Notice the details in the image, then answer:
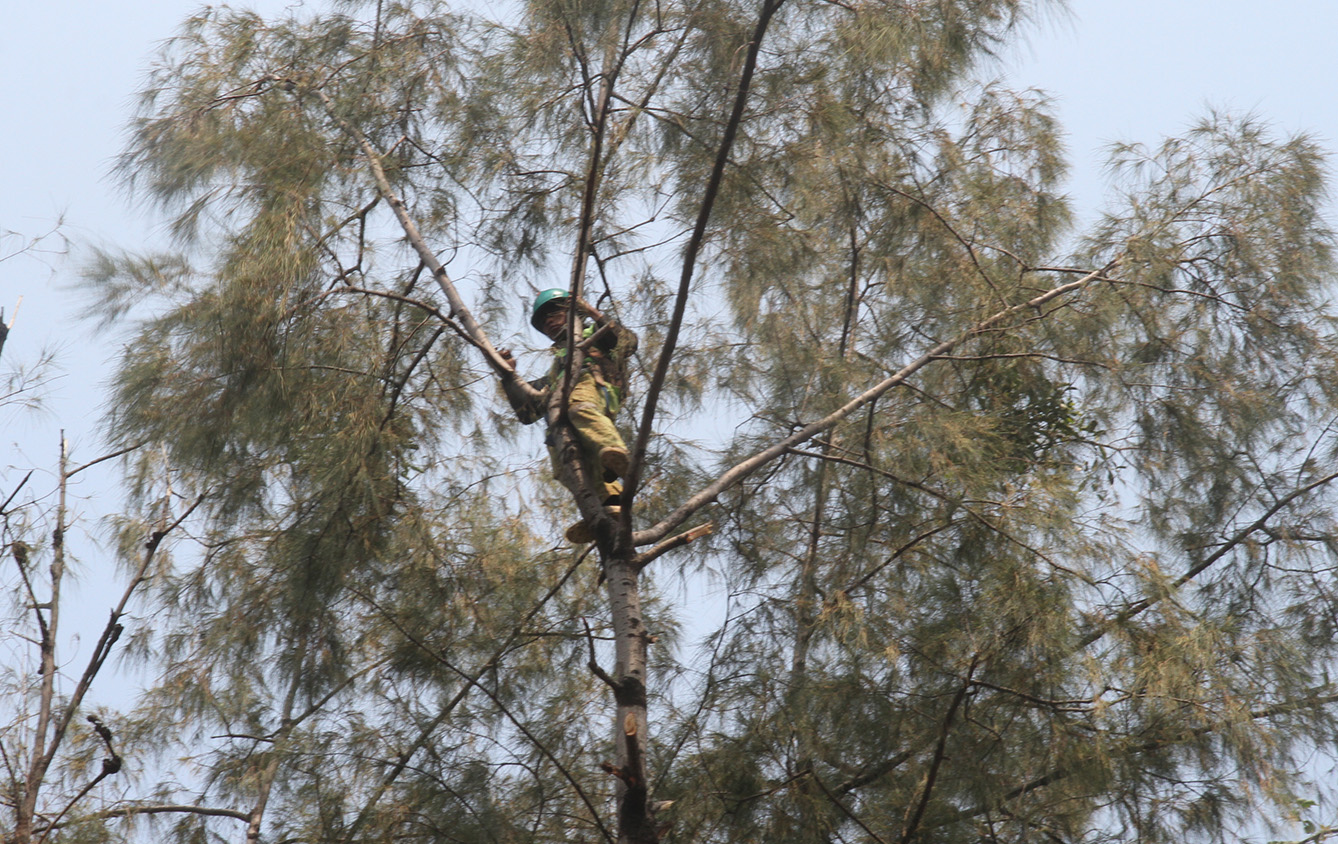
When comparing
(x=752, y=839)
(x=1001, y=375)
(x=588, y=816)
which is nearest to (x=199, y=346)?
(x=588, y=816)

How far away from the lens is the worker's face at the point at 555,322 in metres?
4.86

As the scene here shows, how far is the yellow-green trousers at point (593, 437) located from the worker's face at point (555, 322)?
633mm

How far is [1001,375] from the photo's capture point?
514cm

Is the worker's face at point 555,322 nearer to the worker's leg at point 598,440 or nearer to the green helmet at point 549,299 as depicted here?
the green helmet at point 549,299

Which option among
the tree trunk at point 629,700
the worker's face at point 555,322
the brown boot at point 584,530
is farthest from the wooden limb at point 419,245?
the tree trunk at point 629,700

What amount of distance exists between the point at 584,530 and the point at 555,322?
1070 millimetres

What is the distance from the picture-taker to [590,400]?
4.27 metres

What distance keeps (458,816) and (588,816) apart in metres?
0.50

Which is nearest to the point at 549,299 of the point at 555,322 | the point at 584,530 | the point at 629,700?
the point at 555,322

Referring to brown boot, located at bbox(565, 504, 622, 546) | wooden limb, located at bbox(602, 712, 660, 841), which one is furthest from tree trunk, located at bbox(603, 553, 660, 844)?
brown boot, located at bbox(565, 504, 622, 546)

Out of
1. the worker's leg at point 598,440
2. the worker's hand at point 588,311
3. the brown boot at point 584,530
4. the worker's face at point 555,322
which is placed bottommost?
the brown boot at point 584,530

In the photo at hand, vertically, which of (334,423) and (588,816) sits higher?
(334,423)

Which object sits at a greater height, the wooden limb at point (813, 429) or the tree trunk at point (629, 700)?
the wooden limb at point (813, 429)

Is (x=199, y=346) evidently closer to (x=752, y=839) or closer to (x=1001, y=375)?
(x=752, y=839)
